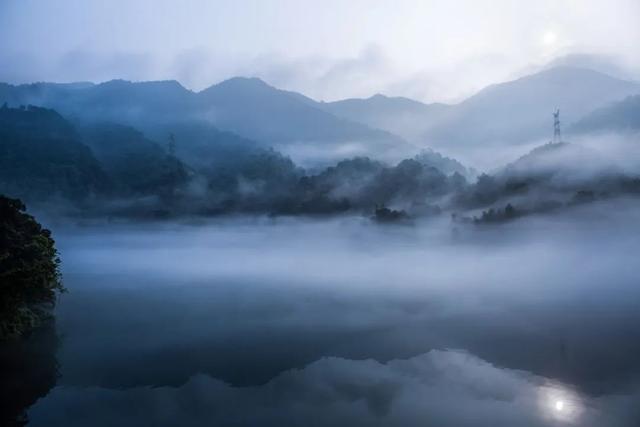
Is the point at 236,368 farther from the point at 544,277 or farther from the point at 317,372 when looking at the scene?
the point at 544,277

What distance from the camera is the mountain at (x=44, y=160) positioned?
155 meters

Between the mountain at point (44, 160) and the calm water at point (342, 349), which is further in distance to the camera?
the mountain at point (44, 160)

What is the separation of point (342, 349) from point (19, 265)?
2624 centimetres

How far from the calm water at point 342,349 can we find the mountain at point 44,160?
6250 cm

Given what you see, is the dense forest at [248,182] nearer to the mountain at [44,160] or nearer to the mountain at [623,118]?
the mountain at [44,160]

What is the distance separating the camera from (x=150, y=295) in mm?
79188

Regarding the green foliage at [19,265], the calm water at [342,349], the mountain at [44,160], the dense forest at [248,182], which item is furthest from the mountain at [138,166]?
the green foliage at [19,265]

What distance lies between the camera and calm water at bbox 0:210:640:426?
2975 cm

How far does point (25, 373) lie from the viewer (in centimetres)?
3269

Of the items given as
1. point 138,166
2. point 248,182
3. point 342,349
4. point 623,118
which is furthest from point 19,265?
point 623,118

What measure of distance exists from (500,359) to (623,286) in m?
56.2

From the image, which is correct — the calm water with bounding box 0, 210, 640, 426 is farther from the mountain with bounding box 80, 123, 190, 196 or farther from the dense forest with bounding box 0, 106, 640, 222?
the mountain with bounding box 80, 123, 190, 196

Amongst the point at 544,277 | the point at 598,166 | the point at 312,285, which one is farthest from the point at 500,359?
the point at 598,166

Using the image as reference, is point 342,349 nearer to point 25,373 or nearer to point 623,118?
point 25,373
